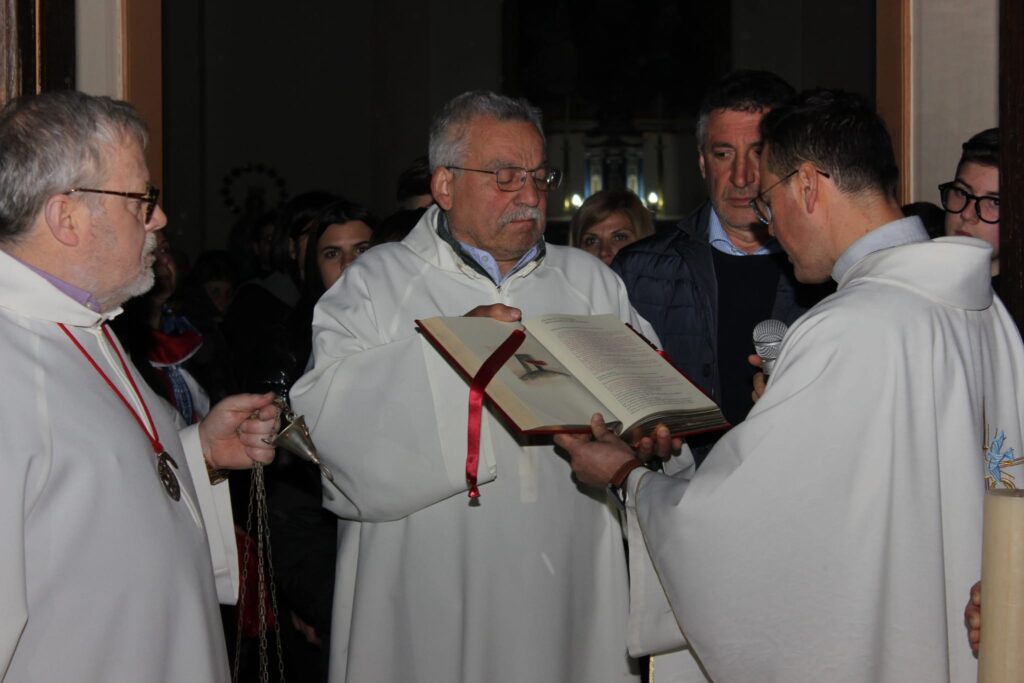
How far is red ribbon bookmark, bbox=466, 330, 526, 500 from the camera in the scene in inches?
105

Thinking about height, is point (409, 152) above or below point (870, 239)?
above

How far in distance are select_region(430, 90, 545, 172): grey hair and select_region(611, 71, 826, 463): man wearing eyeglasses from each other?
722mm

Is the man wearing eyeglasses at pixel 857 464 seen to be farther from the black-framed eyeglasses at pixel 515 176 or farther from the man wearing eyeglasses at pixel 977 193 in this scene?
the man wearing eyeglasses at pixel 977 193

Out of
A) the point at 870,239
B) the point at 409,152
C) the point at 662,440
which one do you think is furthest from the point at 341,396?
the point at 409,152

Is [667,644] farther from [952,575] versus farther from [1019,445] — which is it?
[1019,445]

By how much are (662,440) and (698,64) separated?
38.8 ft

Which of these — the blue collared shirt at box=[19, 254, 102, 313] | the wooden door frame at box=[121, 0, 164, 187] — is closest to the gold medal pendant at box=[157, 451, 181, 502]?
the blue collared shirt at box=[19, 254, 102, 313]

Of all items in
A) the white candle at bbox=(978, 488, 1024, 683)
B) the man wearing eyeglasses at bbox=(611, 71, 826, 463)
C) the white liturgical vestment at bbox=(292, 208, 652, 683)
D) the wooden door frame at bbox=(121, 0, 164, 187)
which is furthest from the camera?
the wooden door frame at bbox=(121, 0, 164, 187)

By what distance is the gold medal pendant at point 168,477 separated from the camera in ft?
7.49

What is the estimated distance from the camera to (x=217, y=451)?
267cm

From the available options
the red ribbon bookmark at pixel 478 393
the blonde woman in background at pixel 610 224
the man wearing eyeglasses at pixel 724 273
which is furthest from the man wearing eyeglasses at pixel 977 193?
the blonde woman in background at pixel 610 224

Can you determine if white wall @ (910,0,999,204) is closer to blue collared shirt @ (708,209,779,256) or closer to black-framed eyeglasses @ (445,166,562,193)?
blue collared shirt @ (708,209,779,256)

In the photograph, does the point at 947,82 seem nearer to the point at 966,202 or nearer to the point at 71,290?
the point at 966,202

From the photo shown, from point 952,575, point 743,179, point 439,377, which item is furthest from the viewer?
point 743,179
